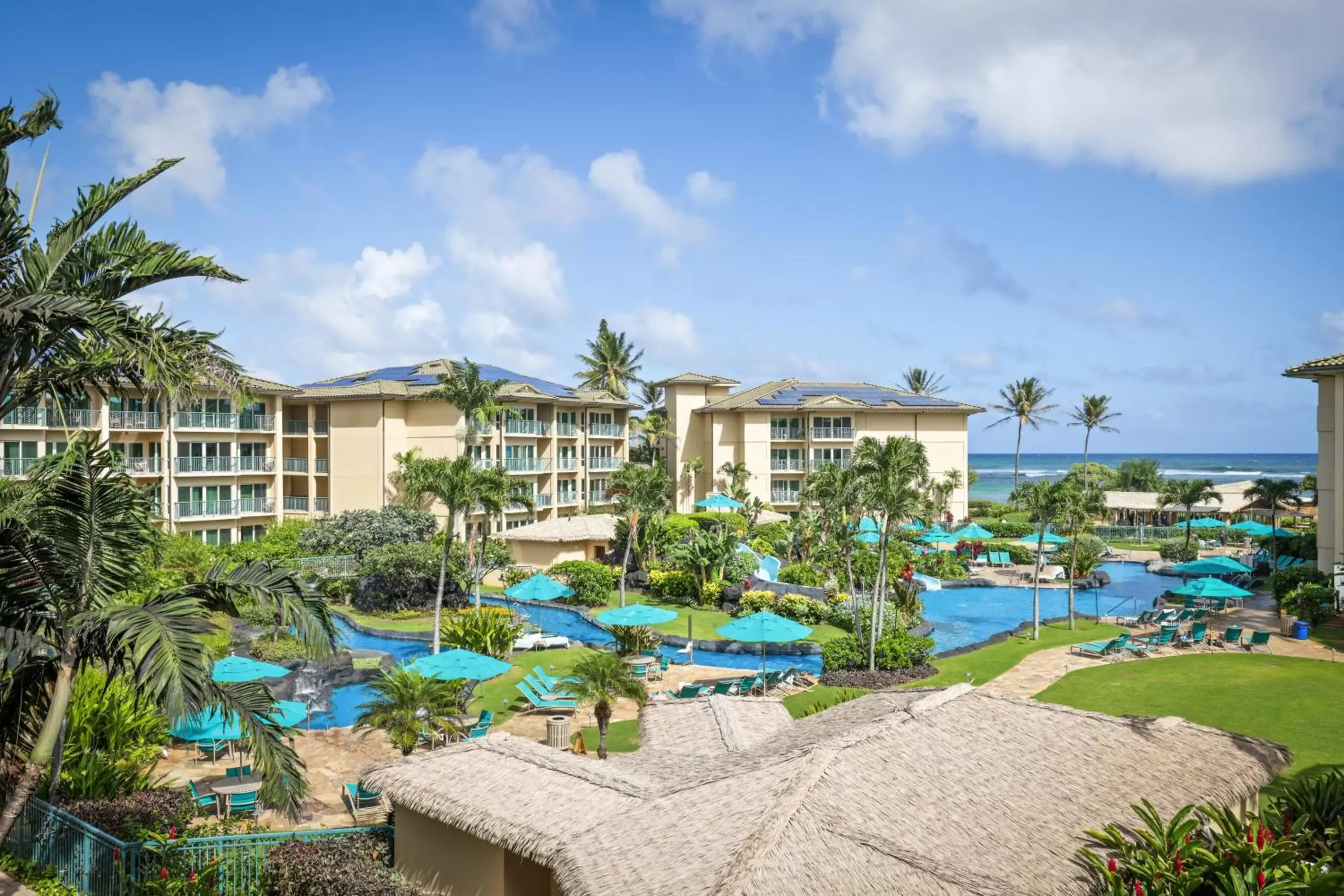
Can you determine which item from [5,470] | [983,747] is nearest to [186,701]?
[983,747]

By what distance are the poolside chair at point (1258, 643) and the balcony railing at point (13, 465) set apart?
129 ft

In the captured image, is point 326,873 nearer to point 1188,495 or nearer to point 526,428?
point 526,428

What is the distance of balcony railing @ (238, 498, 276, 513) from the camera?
41781 millimetres

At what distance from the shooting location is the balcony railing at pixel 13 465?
3250cm

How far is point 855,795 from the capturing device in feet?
30.1

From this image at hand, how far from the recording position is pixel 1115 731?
36.3ft

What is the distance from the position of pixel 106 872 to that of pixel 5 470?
2839 cm

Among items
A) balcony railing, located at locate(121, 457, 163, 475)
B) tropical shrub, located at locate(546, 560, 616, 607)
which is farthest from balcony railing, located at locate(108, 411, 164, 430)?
tropical shrub, located at locate(546, 560, 616, 607)

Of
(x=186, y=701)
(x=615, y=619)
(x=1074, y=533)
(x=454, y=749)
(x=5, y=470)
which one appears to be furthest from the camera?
(x=5, y=470)

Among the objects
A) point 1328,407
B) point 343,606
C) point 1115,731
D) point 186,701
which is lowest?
point 343,606

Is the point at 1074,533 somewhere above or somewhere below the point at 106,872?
above

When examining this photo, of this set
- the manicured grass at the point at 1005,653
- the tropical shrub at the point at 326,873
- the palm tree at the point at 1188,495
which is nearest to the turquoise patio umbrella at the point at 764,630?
the manicured grass at the point at 1005,653

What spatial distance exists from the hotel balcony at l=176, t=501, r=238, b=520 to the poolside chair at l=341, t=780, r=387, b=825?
1144 inches

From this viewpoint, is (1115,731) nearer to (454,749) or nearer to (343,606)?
(454,749)
